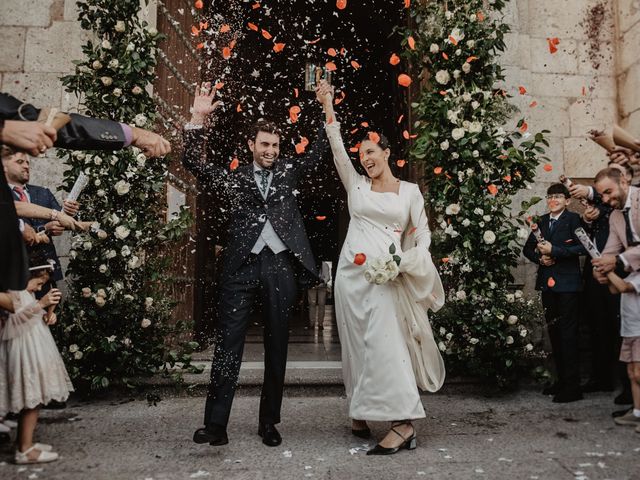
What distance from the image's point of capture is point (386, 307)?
3.42m

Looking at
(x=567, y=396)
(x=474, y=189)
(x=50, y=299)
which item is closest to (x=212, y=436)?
(x=50, y=299)

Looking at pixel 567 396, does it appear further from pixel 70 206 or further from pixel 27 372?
pixel 70 206

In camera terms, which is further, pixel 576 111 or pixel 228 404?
pixel 576 111

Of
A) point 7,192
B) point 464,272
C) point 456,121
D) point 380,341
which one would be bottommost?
point 380,341

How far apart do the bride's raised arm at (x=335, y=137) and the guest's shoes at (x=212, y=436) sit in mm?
1805

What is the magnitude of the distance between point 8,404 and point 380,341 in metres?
2.17

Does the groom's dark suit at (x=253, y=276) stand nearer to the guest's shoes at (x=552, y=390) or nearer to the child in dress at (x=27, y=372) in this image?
the child in dress at (x=27, y=372)

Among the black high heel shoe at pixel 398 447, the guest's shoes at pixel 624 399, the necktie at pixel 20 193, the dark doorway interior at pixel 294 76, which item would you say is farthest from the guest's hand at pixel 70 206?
the guest's shoes at pixel 624 399

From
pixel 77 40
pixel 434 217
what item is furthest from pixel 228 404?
pixel 77 40

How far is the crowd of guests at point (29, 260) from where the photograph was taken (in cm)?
214

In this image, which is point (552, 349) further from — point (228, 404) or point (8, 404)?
point (8, 404)

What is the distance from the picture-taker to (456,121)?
4.54m

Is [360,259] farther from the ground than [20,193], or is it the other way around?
[20,193]

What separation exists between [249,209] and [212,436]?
1.47 meters
